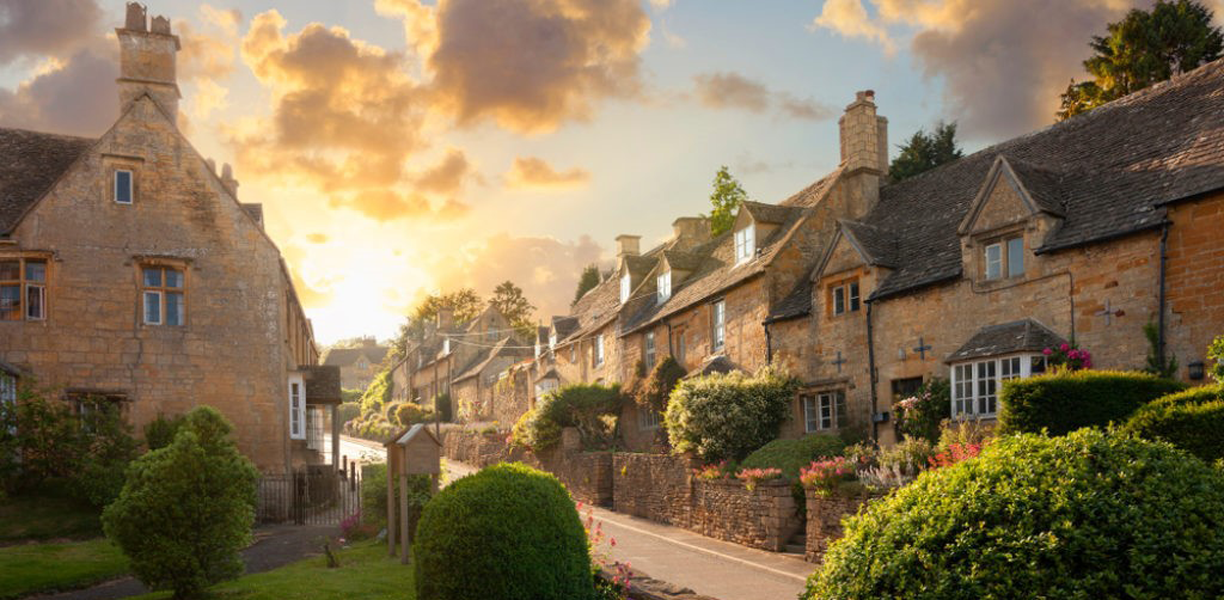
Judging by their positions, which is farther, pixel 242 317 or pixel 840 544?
pixel 242 317

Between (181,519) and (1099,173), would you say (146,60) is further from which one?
(1099,173)

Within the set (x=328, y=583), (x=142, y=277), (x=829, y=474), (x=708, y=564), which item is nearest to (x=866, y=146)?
(x=829, y=474)

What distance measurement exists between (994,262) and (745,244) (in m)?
12.0

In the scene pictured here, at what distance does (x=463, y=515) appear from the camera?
11.0 m

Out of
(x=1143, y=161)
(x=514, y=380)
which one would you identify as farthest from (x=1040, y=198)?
(x=514, y=380)

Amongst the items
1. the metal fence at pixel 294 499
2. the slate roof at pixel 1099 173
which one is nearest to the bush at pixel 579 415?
the metal fence at pixel 294 499

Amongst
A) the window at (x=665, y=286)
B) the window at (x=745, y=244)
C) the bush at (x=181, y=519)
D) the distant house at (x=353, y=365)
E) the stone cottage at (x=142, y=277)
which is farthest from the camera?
the distant house at (x=353, y=365)

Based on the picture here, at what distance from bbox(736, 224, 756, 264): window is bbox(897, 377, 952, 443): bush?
1065 cm

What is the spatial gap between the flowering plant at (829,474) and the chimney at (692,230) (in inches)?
996

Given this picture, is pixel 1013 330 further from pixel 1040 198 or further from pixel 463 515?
pixel 463 515

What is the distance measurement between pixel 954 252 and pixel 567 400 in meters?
18.2

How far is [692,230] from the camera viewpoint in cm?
4472

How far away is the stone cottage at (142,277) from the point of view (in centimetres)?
2666

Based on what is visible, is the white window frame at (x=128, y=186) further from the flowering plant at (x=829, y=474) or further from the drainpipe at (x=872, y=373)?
the drainpipe at (x=872, y=373)
